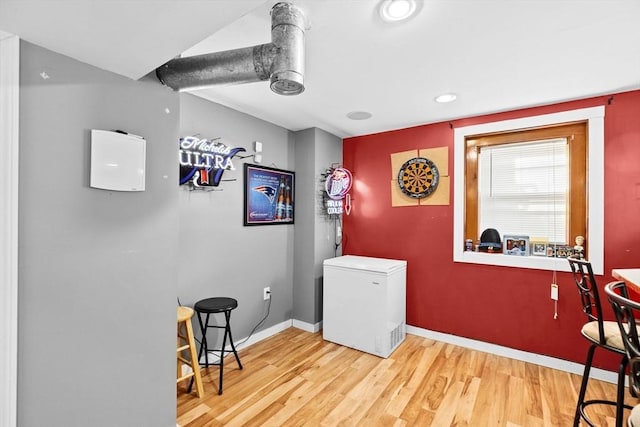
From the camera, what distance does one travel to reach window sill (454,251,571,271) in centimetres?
261

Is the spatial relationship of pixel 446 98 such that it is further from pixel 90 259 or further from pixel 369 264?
pixel 90 259

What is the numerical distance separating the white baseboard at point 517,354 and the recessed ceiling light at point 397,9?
9.68 feet

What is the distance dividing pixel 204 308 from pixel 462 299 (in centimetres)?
249

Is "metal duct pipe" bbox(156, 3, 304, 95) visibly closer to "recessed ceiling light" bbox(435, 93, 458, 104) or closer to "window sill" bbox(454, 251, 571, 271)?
"recessed ceiling light" bbox(435, 93, 458, 104)

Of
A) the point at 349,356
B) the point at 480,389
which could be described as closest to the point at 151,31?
the point at 349,356

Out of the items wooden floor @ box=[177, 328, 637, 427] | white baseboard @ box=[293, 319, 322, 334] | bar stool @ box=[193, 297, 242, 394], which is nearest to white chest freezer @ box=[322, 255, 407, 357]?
wooden floor @ box=[177, 328, 637, 427]

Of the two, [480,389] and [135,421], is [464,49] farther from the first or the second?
[135,421]

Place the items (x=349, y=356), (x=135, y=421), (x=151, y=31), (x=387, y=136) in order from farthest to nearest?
(x=387, y=136) < (x=349, y=356) < (x=135, y=421) < (x=151, y=31)

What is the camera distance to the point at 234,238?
290 cm

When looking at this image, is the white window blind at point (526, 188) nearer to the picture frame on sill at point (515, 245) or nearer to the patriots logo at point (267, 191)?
the picture frame on sill at point (515, 245)

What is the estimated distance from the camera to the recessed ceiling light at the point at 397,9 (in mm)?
1408

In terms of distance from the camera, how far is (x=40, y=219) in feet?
3.96

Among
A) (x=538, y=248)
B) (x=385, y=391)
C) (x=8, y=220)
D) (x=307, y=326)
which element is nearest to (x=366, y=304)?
(x=385, y=391)

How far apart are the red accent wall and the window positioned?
8 centimetres
